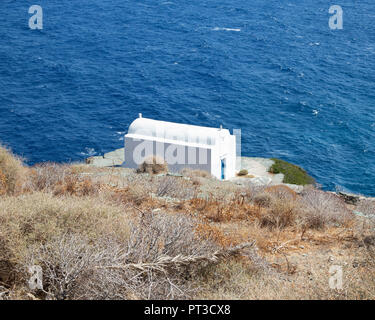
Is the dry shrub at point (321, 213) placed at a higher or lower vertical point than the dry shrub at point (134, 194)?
lower

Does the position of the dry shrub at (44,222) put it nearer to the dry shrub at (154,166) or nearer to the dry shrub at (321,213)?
the dry shrub at (321,213)

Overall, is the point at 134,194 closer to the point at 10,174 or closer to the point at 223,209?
the point at 223,209

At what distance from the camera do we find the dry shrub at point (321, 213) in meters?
10.1

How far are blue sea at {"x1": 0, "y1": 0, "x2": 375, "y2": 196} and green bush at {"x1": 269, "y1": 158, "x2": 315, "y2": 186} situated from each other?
1237 millimetres

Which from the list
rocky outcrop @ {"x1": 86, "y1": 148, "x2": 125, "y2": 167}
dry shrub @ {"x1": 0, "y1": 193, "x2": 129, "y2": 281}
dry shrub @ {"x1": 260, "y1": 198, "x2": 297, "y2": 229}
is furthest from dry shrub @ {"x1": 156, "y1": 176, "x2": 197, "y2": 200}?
rocky outcrop @ {"x1": 86, "y1": 148, "x2": 125, "y2": 167}

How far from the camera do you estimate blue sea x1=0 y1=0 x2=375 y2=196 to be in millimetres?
38750

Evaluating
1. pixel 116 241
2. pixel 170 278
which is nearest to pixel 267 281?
pixel 170 278

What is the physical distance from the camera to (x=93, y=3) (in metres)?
68.1

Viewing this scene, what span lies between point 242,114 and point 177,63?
1315cm

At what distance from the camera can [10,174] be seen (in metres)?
11.5

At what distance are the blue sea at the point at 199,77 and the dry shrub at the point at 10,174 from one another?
23.1m

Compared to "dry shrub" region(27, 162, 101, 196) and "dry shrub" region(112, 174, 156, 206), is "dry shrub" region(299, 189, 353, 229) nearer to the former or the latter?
"dry shrub" region(112, 174, 156, 206)

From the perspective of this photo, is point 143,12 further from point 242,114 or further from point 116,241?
point 116,241

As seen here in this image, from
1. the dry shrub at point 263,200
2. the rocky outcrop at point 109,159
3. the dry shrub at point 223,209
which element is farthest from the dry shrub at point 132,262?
the rocky outcrop at point 109,159
